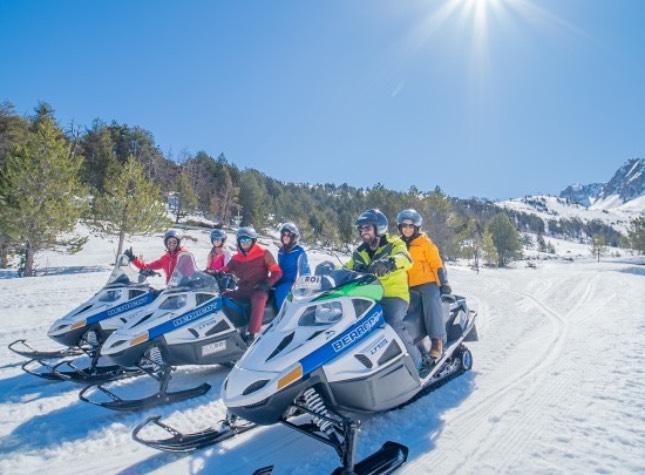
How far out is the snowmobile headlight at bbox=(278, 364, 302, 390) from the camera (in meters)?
3.18

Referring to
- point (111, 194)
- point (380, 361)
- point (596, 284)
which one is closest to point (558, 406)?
point (380, 361)

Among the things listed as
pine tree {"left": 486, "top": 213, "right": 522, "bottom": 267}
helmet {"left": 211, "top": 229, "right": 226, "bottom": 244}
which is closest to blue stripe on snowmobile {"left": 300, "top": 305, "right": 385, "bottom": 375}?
helmet {"left": 211, "top": 229, "right": 226, "bottom": 244}

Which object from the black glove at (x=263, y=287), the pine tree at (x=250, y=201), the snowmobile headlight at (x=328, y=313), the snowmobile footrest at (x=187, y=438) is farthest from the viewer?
the pine tree at (x=250, y=201)

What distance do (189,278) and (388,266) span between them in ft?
10.0

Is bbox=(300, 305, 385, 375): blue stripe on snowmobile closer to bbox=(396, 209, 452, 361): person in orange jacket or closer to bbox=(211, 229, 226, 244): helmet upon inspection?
bbox=(396, 209, 452, 361): person in orange jacket

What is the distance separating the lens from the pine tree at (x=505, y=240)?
65625mm

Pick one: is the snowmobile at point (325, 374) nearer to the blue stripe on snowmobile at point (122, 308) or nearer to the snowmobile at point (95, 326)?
the snowmobile at point (95, 326)

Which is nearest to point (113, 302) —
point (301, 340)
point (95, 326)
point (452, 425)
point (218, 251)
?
point (95, 326)

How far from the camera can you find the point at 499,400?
4.74 meters

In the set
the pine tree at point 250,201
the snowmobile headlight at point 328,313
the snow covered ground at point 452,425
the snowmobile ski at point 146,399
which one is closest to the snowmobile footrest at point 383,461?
the snow covered ground at point 452,425

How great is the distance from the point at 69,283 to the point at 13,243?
35.2 ft

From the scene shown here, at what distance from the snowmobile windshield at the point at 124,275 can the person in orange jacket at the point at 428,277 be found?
4.48 metres

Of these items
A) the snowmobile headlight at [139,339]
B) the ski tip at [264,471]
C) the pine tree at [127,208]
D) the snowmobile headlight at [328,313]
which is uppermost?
the pine tree at [127,208]

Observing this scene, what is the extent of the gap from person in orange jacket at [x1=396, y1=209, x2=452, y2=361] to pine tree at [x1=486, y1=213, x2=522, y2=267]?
6521 centimetres
